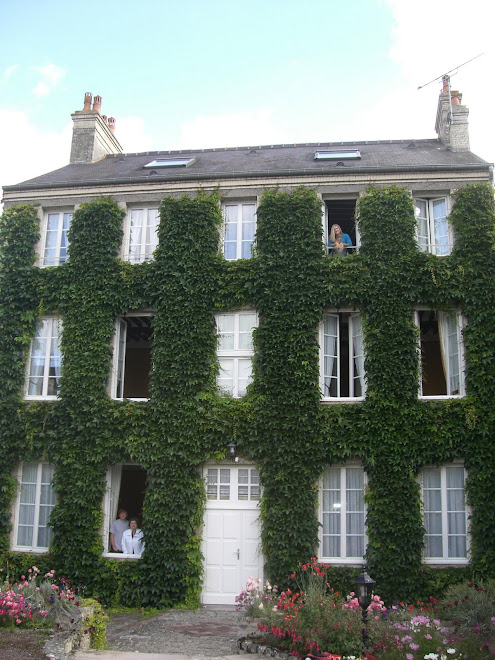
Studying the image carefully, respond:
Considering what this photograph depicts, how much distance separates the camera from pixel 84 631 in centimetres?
979

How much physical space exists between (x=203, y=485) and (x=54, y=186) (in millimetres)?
8254

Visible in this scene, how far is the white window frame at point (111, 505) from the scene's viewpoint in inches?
559

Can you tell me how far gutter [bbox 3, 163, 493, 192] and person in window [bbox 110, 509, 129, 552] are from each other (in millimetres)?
7867

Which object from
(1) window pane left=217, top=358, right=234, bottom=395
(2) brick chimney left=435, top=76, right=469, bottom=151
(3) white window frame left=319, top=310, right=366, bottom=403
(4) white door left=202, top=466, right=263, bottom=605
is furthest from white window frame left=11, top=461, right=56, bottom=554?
(2) brick chimney left=435, top=76, right=469, bottom=151

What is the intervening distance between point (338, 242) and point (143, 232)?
4757 mm

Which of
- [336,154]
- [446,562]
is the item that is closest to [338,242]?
[336,154]

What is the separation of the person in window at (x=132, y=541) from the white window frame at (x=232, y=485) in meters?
1.67

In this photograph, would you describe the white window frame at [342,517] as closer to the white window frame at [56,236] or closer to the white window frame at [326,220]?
the white window frame at [326,220]

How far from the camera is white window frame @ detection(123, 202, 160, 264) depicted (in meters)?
16.0

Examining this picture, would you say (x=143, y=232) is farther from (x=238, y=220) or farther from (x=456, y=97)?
(x=456, y=97)

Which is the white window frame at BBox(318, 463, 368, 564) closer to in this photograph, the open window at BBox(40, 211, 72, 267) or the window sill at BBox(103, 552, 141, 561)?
the window sill at BBox(103, 552, 141, 561)

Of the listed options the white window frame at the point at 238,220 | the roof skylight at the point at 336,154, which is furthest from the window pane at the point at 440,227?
the white window frame at the point at 238,220

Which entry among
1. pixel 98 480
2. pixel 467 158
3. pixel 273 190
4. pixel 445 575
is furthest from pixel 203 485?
pixel 467 158

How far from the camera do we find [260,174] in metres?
15.7
